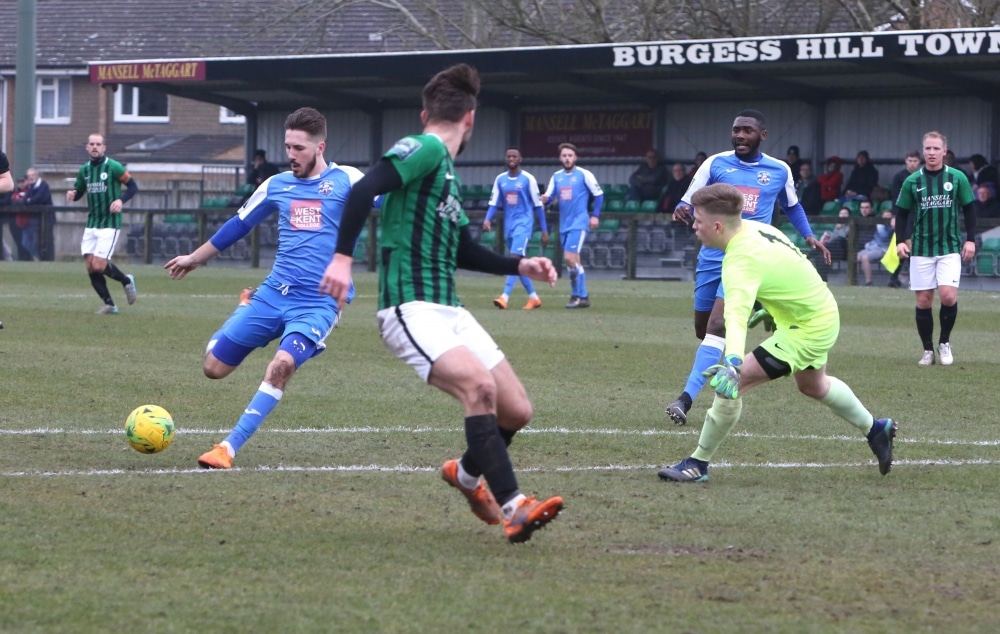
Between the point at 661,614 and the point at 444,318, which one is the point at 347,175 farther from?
the point at 661,614

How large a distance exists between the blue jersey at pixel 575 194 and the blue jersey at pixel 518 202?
0.26 m

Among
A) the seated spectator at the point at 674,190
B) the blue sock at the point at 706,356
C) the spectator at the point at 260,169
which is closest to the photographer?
the blue sock at the point at 706,356

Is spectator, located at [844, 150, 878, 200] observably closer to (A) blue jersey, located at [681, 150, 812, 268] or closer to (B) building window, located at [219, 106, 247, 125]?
(A) blue jersey, located at [681, 150, 812, 268]

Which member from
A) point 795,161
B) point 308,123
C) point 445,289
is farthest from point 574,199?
point 445,289

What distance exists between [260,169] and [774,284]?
27349 millimetres

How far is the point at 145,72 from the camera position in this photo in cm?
3241

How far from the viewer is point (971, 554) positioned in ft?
17.8

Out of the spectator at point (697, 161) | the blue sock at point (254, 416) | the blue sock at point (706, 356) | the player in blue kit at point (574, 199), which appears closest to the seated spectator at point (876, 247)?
the spectator at point (697, 161)

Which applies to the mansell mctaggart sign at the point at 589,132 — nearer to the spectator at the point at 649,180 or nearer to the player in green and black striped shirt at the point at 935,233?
the spectator at the point at 649,180

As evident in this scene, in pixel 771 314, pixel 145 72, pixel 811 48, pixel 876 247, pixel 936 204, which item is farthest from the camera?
pixel 145 72

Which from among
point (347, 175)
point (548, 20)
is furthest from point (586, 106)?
point (347, 175)

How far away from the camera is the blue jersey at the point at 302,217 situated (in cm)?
786

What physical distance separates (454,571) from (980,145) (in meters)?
25.9

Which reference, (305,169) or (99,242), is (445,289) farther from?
(99,242)
